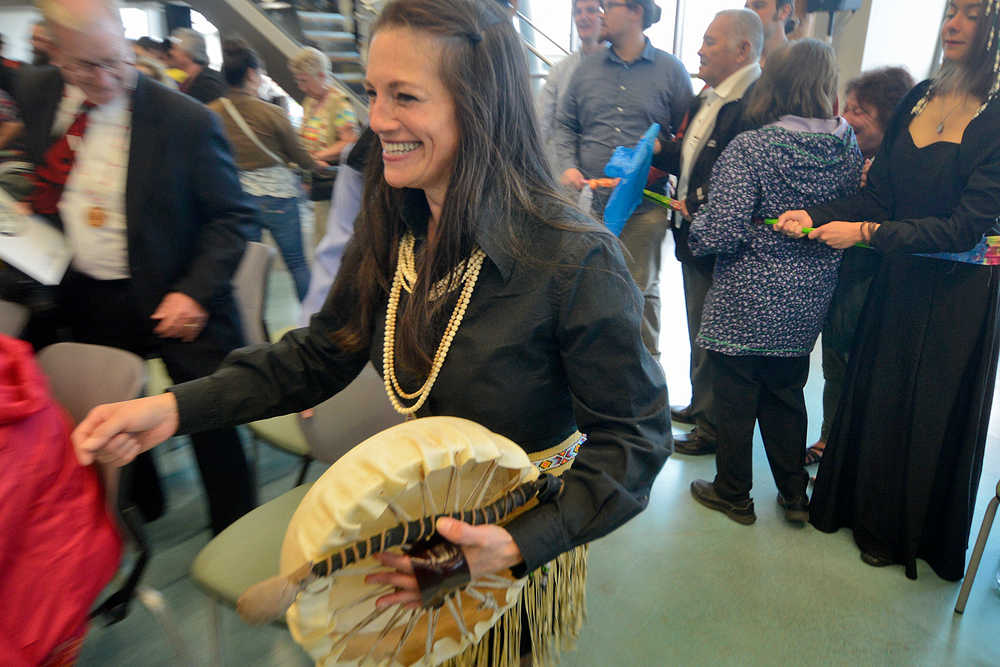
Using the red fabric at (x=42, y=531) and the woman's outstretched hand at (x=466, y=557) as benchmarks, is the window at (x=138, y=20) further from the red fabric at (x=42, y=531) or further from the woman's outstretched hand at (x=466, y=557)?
the woman's outstretched hand at (x=466, y=557)

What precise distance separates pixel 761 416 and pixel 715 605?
0.72 m

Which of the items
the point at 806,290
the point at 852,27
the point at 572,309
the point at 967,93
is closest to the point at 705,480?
the point at 806,290

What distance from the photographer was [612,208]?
283cm

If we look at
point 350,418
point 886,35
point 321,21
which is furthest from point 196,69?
point 886,35

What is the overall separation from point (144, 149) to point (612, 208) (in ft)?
5.92

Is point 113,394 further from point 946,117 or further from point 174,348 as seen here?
point 946,117

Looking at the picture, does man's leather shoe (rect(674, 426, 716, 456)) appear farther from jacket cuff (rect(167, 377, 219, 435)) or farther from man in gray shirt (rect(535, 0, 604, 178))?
jacket cuff (rect(167, 377, 219, 435))

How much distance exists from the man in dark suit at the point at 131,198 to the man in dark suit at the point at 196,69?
6.86 ft

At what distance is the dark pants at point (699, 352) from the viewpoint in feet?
9.32

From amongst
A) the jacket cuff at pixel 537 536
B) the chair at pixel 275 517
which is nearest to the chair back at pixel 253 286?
the chair at pixel 275 517

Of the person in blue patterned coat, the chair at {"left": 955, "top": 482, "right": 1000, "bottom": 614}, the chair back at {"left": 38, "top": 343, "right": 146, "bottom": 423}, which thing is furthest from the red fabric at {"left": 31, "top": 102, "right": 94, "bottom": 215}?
the chair at {"left": 955, "top": 482, "right": 1000, "bottom": 614}

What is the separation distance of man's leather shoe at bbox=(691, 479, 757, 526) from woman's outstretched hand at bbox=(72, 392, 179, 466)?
1993 mm

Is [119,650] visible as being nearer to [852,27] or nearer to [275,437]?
[275,437]

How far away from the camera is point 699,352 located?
10.1 ft
